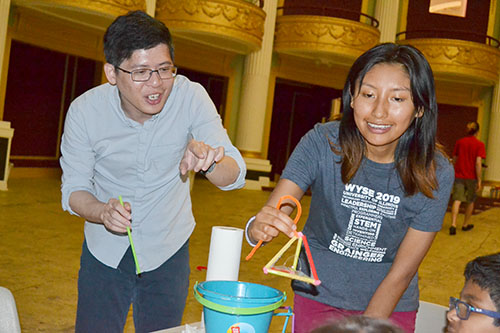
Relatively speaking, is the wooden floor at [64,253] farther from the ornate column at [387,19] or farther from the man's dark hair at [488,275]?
the ornate column at [387,19]

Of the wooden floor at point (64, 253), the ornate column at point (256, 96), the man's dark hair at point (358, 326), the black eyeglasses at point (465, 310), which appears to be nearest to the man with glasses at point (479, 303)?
the black eyeglasses at point (465, 310)

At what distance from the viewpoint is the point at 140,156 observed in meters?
2.00

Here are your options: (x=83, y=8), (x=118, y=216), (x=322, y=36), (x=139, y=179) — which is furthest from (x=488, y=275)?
(x=322, y=36)

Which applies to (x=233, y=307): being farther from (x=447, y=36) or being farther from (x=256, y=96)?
(x=447, y=36)

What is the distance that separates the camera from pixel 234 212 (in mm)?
8664

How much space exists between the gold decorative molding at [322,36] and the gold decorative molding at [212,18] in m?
1.31

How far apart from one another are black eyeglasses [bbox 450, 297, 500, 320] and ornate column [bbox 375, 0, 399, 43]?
14185mm

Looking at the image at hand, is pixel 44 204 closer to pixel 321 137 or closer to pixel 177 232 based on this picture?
pixel 177 232

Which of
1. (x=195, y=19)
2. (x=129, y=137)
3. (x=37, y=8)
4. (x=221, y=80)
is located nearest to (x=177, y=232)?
(x=129, y=137)

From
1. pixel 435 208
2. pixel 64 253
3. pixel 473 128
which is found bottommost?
pixel 64 253

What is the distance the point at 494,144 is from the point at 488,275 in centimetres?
1554

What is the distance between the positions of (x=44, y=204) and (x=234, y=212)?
2.77m

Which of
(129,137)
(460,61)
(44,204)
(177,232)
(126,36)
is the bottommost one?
(44,204)

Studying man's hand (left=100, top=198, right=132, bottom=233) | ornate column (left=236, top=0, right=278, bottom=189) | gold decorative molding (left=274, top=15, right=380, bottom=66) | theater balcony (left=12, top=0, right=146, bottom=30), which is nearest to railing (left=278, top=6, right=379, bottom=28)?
gold decorative molding (left=274, top=15, right=380, bottom=66)
